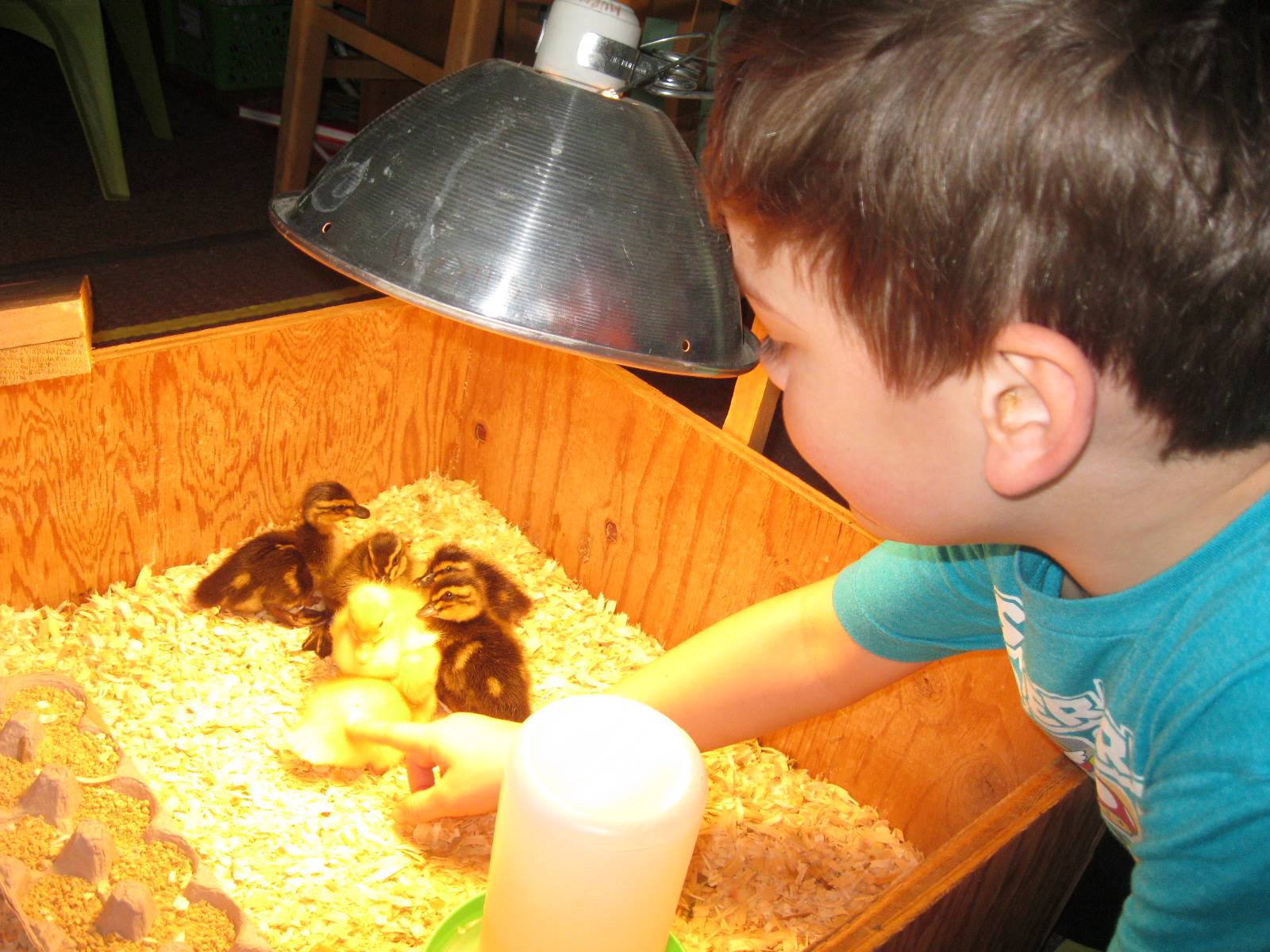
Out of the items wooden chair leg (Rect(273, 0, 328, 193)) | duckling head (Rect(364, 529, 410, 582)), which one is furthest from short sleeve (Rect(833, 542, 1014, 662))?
wooden chair leg (Rect(273, 0, 328, 193))

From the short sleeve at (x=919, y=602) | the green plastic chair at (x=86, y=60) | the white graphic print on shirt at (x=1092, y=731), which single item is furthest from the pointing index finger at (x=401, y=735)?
the green plastic chair at (x=86, y=60)

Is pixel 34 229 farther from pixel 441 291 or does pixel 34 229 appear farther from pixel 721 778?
pixel 441 291

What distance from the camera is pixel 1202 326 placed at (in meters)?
0.57

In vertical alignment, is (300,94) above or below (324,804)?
above

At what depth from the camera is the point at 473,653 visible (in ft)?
4.77

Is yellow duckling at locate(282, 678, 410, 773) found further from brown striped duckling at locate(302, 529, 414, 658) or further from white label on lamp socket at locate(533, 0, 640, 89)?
white label on lamp socket at locate(533, 0, 640, 89)

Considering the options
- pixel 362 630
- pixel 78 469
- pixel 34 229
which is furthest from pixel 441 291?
pixel 34 229

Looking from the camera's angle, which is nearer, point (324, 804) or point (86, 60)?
point (324, 804)

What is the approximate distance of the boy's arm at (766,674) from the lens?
1.08m

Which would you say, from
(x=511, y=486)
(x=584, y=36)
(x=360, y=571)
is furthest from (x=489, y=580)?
(x=584, y=36)

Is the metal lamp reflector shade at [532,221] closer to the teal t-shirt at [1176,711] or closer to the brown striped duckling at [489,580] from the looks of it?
the teal t-shirt at [1176,711]

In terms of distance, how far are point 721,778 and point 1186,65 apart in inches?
42.7

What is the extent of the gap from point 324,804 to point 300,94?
6.70 feet

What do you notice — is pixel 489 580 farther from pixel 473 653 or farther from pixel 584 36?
pixel 584 36
